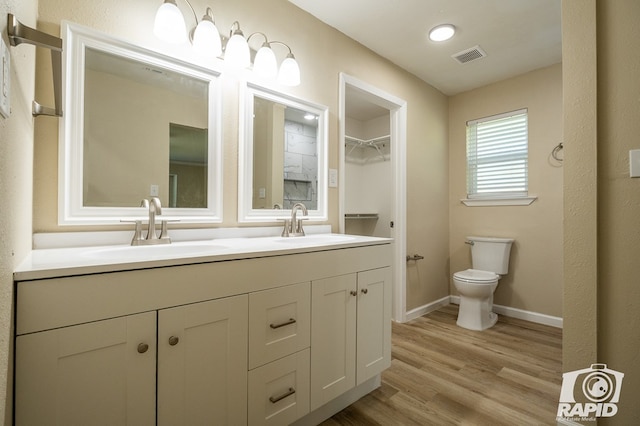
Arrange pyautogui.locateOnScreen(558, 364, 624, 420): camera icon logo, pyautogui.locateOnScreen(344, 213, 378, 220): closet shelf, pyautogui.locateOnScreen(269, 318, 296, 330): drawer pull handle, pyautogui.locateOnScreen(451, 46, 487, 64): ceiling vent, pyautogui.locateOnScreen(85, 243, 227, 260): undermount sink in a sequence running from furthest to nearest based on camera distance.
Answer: pyautogui.locateOnScreen(344, 213, 378, 220): closet shelf
pyautogui.locateOnScreen(451, 46, 487, 64): ceiling vent
pyautogui.locateOnScreen(558, 364, 624, 420): camera icon logo
pyautogui.locateOnScreen(269, 318, 296, 330): drawer pull handle
pyautogui.locateOnScreen(85, 243, 227, 260): undermount sink

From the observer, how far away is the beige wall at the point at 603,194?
3.93 ft

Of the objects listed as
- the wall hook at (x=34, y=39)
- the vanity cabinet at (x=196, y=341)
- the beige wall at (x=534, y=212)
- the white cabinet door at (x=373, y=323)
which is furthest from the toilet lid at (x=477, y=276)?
the wall hook at (x=34, y=39)

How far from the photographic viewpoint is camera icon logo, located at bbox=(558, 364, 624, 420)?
1.24 metres

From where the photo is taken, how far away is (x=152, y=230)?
4.14 ft

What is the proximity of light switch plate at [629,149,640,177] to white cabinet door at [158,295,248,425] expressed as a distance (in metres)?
1.66

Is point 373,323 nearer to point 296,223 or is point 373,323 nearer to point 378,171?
point 296,223

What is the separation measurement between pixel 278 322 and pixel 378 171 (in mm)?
2717

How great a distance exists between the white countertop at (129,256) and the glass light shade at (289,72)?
0.95 metres

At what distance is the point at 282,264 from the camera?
3.83 ft

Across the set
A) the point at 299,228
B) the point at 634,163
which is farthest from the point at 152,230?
the point at 634,163

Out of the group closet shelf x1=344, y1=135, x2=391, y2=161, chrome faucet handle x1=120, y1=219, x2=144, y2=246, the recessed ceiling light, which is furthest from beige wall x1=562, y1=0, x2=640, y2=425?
closet shelf x1=344, y1=135, x2=391, y2=161

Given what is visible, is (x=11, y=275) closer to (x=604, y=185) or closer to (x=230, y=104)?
(x=230, y=104)

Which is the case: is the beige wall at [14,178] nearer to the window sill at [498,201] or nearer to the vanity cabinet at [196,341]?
the vanity cabinet at [196,341]

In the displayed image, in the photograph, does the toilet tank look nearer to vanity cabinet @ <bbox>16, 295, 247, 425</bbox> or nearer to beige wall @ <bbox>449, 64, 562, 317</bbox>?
Result: beige wall @ <bbox>449, 64, 562, 317</bbox>
